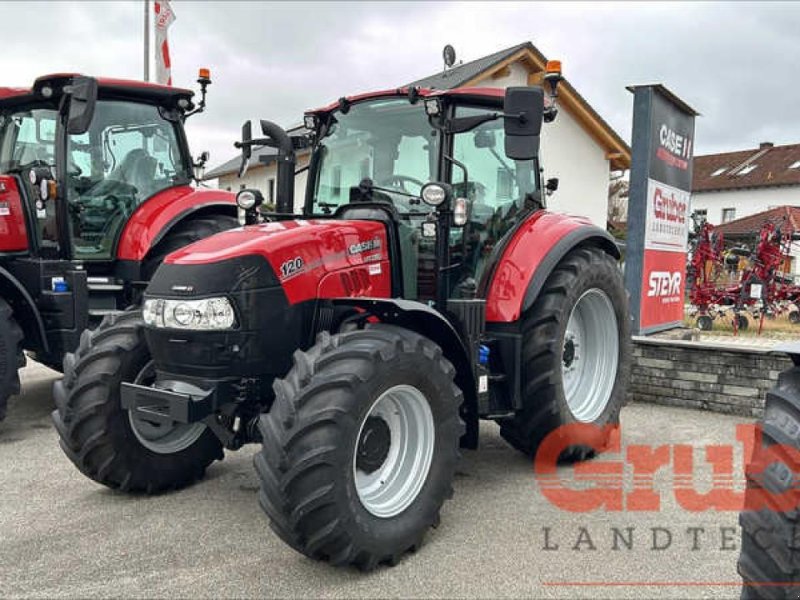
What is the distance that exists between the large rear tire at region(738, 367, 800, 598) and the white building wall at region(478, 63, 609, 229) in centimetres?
1723

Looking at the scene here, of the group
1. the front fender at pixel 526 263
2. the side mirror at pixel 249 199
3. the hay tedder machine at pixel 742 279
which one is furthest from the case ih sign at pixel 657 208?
the hay tedder machine at pixel 742 279

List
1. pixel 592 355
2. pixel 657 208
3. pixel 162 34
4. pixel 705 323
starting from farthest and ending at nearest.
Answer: pixel 705 323 < pixel 162 34 < pixel 657 208 < pixel 592 355

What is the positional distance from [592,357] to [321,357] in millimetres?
2708

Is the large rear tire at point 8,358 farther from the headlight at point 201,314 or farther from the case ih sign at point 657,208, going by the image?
the case ih sign at point 657,208

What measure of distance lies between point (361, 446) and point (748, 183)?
1633 inches

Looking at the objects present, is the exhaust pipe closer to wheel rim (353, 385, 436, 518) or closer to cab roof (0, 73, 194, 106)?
wheel rim (353, 385, 436, 518)

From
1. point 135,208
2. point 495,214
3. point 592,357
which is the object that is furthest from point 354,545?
point 135,208

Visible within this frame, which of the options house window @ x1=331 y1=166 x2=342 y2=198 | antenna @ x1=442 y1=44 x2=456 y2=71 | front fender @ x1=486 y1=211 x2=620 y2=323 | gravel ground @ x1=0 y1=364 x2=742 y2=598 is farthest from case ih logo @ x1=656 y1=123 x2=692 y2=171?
house window @ x1=331 y1=166 x2=342 y2=198

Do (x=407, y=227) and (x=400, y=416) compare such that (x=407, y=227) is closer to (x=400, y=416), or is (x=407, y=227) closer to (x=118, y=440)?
(x=400, y=416)

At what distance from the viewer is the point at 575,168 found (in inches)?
813

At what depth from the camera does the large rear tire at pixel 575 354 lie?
430 centimetres

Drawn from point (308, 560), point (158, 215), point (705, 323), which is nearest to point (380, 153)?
point (308, 560)

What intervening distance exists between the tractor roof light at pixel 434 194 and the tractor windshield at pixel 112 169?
149 inches

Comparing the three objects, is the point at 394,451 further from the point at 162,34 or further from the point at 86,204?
the point at 162,34
